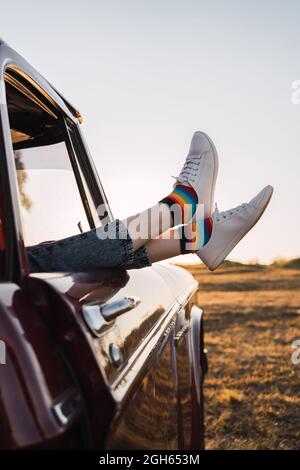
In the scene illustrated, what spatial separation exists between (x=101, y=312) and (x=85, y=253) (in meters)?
0.51

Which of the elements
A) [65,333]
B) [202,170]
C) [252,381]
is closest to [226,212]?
[202,170]

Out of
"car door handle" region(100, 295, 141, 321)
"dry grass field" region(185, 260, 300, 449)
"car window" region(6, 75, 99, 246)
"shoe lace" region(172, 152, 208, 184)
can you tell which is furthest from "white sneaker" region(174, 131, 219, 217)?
"dry grass field" region(185, 260, 300, 449)

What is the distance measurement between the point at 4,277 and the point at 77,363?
27 cm

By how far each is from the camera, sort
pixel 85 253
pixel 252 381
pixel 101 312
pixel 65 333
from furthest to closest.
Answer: pixel 252 381
pixel 85 253
pixel 101 312
pixel 65 333

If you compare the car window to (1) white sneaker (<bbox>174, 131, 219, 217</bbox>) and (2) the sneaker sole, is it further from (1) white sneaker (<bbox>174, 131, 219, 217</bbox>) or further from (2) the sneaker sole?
(2) the sneaker sole

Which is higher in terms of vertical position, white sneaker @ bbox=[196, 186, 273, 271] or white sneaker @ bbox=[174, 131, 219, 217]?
white sneaker @ bbox=[174, 131, 219, 217]

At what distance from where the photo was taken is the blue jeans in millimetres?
1623

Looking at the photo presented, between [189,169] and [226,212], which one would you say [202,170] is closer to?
[189,169]

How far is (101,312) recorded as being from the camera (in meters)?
1.21

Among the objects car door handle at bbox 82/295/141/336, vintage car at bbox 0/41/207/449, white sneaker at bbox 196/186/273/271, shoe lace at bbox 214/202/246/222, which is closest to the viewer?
vintage car at bbox 0/41/207/449

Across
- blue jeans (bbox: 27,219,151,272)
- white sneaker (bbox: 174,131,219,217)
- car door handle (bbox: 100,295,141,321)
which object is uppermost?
white sneaker (bbox: 174,131,219,217)

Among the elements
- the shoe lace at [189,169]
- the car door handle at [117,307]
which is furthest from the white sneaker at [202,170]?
the car door handle at [117,307]

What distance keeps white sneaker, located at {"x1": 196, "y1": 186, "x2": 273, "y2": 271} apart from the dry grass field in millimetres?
1602
